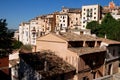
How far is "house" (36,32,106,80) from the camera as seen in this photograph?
26703 millimetres

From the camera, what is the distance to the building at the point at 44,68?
23297 mm

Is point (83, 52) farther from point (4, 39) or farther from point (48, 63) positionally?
point (4, 39)

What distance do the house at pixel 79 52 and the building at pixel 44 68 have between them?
2.95 feet

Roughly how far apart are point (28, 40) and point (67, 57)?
245 feet

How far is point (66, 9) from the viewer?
10931cm

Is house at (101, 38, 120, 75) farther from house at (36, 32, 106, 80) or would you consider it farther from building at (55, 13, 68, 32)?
building at (55, 13, 68, 32)

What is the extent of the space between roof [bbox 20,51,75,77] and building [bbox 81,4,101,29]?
6477cm

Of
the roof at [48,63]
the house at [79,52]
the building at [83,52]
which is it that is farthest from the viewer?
the building at [83,52]

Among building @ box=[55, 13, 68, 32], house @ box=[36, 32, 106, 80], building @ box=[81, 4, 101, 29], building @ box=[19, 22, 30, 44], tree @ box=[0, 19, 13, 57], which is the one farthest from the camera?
building @ box=[19, 22, 30, 44]

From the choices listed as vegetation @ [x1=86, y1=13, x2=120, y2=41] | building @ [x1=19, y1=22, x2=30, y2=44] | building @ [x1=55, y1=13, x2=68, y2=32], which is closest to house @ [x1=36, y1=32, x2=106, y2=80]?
vegetation @ [x1=86, y1=13, x2=120, y2=41]

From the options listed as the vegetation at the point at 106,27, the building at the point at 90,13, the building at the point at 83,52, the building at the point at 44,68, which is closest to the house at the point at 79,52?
the building at the point at 83,52

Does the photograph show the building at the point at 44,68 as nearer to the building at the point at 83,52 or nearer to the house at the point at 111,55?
the building at the point at 83,52

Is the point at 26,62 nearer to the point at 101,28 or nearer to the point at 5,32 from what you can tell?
the point at 5,32

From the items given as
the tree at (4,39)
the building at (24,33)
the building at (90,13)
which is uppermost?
the building at (90,13)
